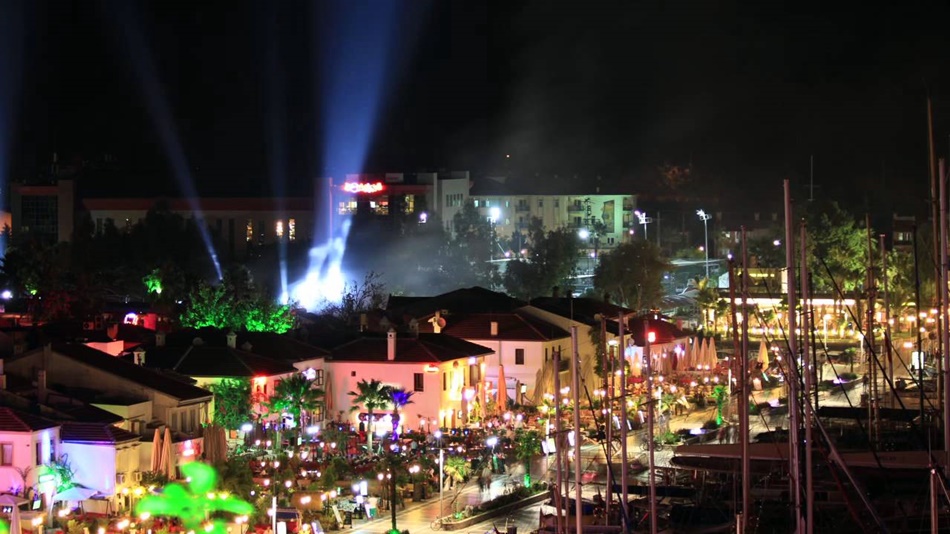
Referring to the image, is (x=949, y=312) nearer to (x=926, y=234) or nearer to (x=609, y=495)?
(x=609, y=495)

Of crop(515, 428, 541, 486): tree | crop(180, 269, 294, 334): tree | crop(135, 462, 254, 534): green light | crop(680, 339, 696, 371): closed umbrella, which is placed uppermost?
crop(180, 269, 294, 334): tree

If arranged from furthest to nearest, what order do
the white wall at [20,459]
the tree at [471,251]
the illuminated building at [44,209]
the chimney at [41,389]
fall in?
1. the illuminated building at [44,209]
2. the tree at [471,251]
3. the chimney at [41,389]
4. the white wall at [20,459]

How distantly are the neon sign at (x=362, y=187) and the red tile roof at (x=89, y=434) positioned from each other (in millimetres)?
59322

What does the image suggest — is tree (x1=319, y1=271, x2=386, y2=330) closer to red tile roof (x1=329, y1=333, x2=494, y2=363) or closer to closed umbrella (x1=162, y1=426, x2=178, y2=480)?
red tile roof (x1=329, y1=333, x2=494, y2=363)

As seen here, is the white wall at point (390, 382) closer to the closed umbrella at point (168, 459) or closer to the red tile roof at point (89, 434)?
the closed umbrella at point (168, 459)

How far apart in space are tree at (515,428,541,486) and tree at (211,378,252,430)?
6398 millimetres

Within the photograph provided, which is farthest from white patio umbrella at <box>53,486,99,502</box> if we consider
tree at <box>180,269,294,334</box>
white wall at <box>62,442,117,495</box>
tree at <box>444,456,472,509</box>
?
tree at <box>180,269,294,334</box>

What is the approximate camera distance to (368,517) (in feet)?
104

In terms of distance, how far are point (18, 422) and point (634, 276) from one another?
46.6 m

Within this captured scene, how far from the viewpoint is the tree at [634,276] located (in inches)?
2923

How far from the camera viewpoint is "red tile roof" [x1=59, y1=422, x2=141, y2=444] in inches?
1246

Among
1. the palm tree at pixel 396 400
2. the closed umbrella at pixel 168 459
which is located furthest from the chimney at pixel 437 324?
the closed umbrella at pixel 168 459

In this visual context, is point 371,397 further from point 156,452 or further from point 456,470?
point 156,452

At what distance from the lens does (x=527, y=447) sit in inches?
1462
